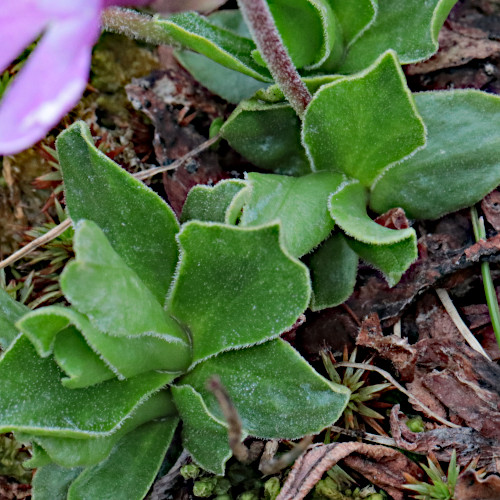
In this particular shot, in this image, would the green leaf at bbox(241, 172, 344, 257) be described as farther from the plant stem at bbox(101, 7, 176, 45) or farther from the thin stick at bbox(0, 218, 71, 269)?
the thin stick at bbox(0, 218, 71, 269)

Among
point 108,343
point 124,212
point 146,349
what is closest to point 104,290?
point 108,343

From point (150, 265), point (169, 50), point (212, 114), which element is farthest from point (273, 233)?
point (169, 50)

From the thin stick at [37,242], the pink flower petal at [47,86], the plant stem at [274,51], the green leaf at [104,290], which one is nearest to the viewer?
the pink flower petal at [47,86]

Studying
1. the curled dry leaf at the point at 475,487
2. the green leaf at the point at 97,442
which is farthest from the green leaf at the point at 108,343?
the curled dry leaf at the point at 475,487

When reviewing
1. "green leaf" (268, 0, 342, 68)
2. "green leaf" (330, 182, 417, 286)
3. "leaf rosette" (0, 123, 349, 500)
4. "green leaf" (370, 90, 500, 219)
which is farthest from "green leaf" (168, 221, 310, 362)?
"green leaf" (268, 0, 342, 68)

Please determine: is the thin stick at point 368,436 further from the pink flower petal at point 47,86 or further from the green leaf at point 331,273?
the pink flower petal at point 47,86

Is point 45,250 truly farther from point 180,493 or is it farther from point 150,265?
point 180,493
